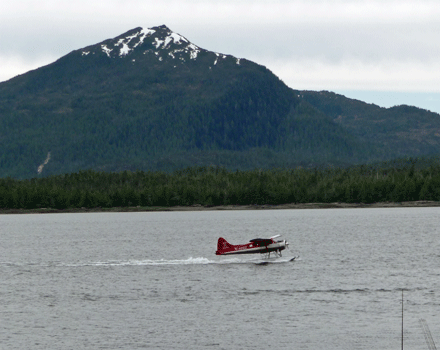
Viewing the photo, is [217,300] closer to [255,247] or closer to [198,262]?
[255,247]

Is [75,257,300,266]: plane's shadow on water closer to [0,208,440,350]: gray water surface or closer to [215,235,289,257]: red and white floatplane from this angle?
[0,208,440,350]: gray water surface

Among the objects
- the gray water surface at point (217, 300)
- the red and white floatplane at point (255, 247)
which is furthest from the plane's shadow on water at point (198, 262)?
the red and white floatplane at point (255, 247)

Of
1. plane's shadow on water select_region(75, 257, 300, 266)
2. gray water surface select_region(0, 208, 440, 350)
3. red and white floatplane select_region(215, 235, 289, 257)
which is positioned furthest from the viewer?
plane's shadow on water select_region(75, 257, 300, 266)

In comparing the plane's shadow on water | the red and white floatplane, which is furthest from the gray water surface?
the red and white floatplane

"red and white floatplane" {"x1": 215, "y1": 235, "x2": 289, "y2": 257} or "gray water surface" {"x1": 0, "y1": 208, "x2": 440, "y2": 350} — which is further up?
"red and white floatplane" {"x1": 215, "y1": 235, "x2": 289, "y2": 257}

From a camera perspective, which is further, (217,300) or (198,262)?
(198,262)

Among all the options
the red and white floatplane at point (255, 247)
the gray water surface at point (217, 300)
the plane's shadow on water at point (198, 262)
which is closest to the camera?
the gray water surface at point (217, 300)

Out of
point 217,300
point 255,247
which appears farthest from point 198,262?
point 217,300

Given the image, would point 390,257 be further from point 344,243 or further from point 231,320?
point 231,320

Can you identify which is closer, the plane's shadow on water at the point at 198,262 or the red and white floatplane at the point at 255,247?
the red and white floatplane at the point at 255,247

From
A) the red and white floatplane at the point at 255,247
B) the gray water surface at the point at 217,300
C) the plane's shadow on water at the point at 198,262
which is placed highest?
the red and white floatplane at the point at 255,247

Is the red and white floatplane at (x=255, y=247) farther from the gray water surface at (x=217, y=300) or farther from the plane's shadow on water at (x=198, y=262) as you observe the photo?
the gray water surface at (x=217, y=300)

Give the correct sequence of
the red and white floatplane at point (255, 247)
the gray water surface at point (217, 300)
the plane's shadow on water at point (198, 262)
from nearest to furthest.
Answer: the gray water surface at point (217, 300) < the red and white floatplane at point (255, 247) < the plane's shadow on water at point (198, 262)

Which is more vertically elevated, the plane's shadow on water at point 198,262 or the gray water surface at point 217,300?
the plane's shadow on water at point 198,262
